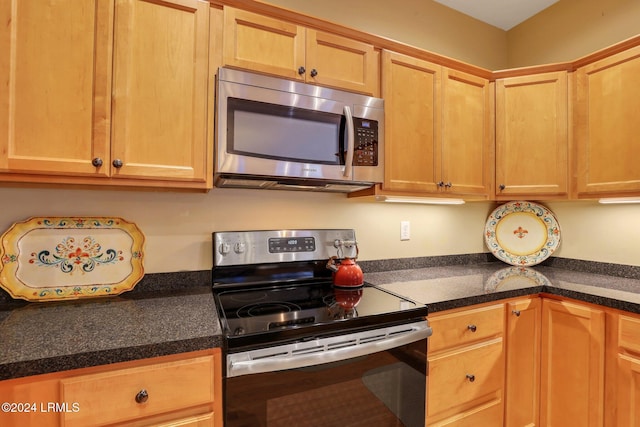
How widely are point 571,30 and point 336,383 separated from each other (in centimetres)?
258

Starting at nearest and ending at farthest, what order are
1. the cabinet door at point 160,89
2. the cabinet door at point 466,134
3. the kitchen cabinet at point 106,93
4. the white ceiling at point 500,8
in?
the kitchen cabinet at point 106,93, the cabinet door at point 160,89, the cabinet door at point 466,134, the white ceiling at point 500,8

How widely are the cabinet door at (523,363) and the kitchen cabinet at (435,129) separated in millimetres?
694

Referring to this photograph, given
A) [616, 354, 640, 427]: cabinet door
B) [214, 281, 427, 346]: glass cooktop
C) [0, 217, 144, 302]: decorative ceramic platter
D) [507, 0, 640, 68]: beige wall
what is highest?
[507, 0, 640, 68]: beige wall

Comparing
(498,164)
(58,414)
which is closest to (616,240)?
(498,164)

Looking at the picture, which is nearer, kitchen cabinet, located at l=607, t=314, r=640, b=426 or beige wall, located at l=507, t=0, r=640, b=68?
kitchen cabinet, located at l=607, t=314, r=640, b=426

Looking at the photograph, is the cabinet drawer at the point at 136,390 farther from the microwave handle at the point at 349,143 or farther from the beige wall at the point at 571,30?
the beige wall at the point at 571,30

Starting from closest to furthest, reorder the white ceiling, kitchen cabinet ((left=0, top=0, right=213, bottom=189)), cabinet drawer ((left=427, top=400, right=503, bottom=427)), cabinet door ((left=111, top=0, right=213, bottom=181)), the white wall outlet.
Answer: kitchen cabinet ((left=0, top=0, right=213, bottom=189)) < cabinet door ((left=111, top=0, right=213, bottom=181)) < cabinet drawer ((left=427, top=400, right=503, bottom=427)) < the white wall outlet < the white ceiling

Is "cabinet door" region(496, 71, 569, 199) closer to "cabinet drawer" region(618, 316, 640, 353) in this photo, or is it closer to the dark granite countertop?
the dark granite countertop

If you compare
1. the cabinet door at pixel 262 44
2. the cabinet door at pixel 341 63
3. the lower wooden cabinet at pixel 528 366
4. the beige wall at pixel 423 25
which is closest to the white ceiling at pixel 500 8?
the beige wall at pixel 423 25

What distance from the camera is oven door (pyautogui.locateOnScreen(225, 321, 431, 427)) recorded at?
3.20ft

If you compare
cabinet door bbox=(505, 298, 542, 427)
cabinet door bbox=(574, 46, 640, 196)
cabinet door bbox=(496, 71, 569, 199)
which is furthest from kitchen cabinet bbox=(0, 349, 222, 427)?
cabinet door bbox=(574, 46, 640, 196)

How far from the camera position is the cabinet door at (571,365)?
1.43 meters

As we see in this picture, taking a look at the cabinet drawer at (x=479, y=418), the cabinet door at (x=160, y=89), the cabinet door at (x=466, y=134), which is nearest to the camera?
the cabinet door at (x=160, y=89)

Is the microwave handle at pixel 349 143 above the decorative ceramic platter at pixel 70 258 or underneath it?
above
